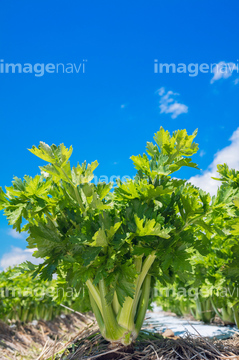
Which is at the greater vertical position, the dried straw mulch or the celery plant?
the celery plant

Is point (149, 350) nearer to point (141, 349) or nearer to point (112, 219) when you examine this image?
point (141, 349)

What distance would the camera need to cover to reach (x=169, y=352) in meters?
2.73

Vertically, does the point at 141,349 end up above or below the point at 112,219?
below

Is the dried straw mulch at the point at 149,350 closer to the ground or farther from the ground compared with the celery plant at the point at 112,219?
closer to the ground

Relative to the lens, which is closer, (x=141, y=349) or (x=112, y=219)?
(x=112, y=219)

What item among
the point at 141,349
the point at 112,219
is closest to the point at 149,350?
the point at 141,349

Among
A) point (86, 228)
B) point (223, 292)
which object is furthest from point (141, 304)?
point (223, 292)

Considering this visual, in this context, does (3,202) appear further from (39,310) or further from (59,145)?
(39,310)

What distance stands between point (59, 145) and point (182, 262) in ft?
4.32

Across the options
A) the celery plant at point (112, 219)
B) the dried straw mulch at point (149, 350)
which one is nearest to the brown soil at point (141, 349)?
the dried straw mulch at point (149, 350)

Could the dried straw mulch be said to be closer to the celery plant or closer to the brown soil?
the brown soil

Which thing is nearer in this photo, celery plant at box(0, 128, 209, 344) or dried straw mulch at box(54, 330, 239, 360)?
celery plant at box(0, 128, 209, 344)

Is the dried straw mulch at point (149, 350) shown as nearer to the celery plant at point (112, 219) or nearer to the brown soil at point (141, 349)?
the brown soil at point (141, 349)

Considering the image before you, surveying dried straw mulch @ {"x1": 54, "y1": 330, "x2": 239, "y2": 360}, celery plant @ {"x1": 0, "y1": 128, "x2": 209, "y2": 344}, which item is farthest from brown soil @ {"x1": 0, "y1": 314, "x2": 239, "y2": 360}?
celery plant @ {"x1": 0, "y1": 128, "x2": 209, "y2": 344}
